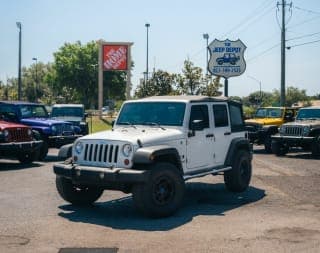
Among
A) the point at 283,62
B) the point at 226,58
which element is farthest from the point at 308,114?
the point at 283,62

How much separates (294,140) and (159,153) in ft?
36.1

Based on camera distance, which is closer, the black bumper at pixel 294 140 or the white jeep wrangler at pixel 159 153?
the white jeep wrangler at pixel 159 153

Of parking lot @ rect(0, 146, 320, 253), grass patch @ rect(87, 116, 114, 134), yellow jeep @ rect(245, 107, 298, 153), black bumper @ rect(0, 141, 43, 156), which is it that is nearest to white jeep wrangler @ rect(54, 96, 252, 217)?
parking lot @ rect(0, 146, 320, 253)

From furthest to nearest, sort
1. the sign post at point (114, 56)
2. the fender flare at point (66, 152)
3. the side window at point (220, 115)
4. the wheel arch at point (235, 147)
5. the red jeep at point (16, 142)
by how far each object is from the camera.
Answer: the sign post at point (114, 56) < the red jeep at point (16, 142) < the wheel arch at point (235, 147) < the side window at point (220, 115) < the fender flare at point (66, 152)

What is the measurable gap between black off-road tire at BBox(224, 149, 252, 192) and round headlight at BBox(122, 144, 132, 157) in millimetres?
3111

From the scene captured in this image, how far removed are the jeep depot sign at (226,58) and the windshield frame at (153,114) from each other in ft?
53.2

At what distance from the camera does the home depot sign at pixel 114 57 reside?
41.8m

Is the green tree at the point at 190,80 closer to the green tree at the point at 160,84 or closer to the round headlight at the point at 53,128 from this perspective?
the green tree at the point at 160,84

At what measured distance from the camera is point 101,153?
27.2 ft

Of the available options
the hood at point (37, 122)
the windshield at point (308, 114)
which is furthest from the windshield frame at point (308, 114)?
the hood at point (37, 122)

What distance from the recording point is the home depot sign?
41.8m

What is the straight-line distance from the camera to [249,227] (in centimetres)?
748

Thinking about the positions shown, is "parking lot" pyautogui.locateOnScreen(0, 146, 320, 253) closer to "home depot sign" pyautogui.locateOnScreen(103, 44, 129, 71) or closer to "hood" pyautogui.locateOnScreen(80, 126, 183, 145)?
"hood" pyautogui.locateOnScreen(80, 126, 183, 145)

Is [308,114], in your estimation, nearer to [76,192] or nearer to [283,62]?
[76,192]
